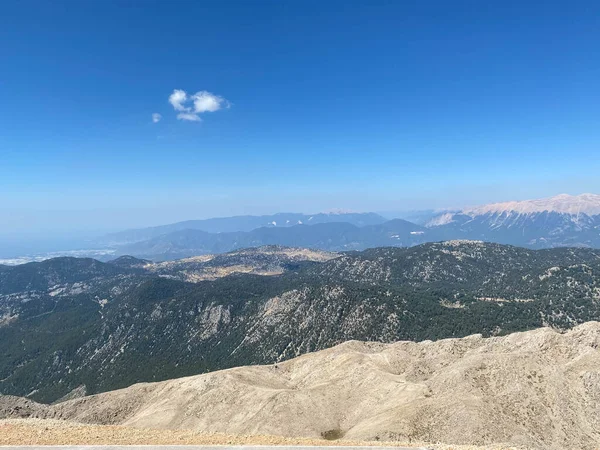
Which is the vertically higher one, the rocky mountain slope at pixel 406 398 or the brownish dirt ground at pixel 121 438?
the brownish dirt ground at pixel 121 438

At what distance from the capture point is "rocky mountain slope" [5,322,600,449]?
6050 centimetres

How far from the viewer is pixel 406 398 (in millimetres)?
74062

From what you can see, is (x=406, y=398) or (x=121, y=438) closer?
(x=121, y=438)

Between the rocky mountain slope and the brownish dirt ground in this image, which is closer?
the brownish dirt ground

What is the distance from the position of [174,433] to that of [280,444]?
50.1ft

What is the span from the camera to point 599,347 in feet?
280

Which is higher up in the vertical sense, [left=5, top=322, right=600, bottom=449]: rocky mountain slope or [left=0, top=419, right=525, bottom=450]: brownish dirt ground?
[left=0, top=419, right=525, bottom=450]: brownish dirt ground

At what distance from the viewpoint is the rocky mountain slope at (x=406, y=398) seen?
60.5m

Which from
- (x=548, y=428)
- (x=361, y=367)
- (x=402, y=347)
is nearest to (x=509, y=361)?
(x=548, y=428)

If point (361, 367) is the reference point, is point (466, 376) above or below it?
above

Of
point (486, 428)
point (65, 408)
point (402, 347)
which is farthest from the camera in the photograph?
point (402, 347)

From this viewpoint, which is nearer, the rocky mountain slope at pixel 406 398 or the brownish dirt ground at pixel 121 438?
the brownish dirt ground at pixel 121 438

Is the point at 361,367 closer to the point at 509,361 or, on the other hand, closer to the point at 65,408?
the point at 509,361

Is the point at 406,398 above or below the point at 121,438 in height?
below
